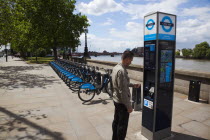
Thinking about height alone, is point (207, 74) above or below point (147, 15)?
below

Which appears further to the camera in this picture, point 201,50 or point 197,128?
point 201,50

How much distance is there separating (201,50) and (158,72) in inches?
4402

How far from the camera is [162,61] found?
295 cm

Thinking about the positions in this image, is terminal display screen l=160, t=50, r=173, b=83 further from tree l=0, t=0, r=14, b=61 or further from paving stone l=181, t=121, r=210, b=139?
tree l=0, t=0, r=14, b=61

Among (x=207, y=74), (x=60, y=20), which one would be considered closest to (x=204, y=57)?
(x=60, y=20)

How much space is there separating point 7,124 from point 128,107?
3416mm

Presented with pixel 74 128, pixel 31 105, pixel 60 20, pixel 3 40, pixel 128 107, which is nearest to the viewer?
pixel 128 107

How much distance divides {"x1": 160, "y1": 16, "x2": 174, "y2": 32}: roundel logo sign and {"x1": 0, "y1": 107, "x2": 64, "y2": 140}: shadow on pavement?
10.4ft

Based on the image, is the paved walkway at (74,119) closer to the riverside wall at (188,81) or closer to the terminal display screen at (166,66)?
the riverside wall at (188,81)

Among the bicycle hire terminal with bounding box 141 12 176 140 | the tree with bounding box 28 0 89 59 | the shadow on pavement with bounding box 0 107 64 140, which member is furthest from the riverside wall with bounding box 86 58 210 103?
the tree with bounding box 28 0 89 59

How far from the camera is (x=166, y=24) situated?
289 cm

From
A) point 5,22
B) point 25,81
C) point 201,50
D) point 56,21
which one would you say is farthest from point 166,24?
point 201,50

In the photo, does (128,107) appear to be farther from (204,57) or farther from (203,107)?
(204,57)

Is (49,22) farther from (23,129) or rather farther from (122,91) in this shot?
(122,91)
